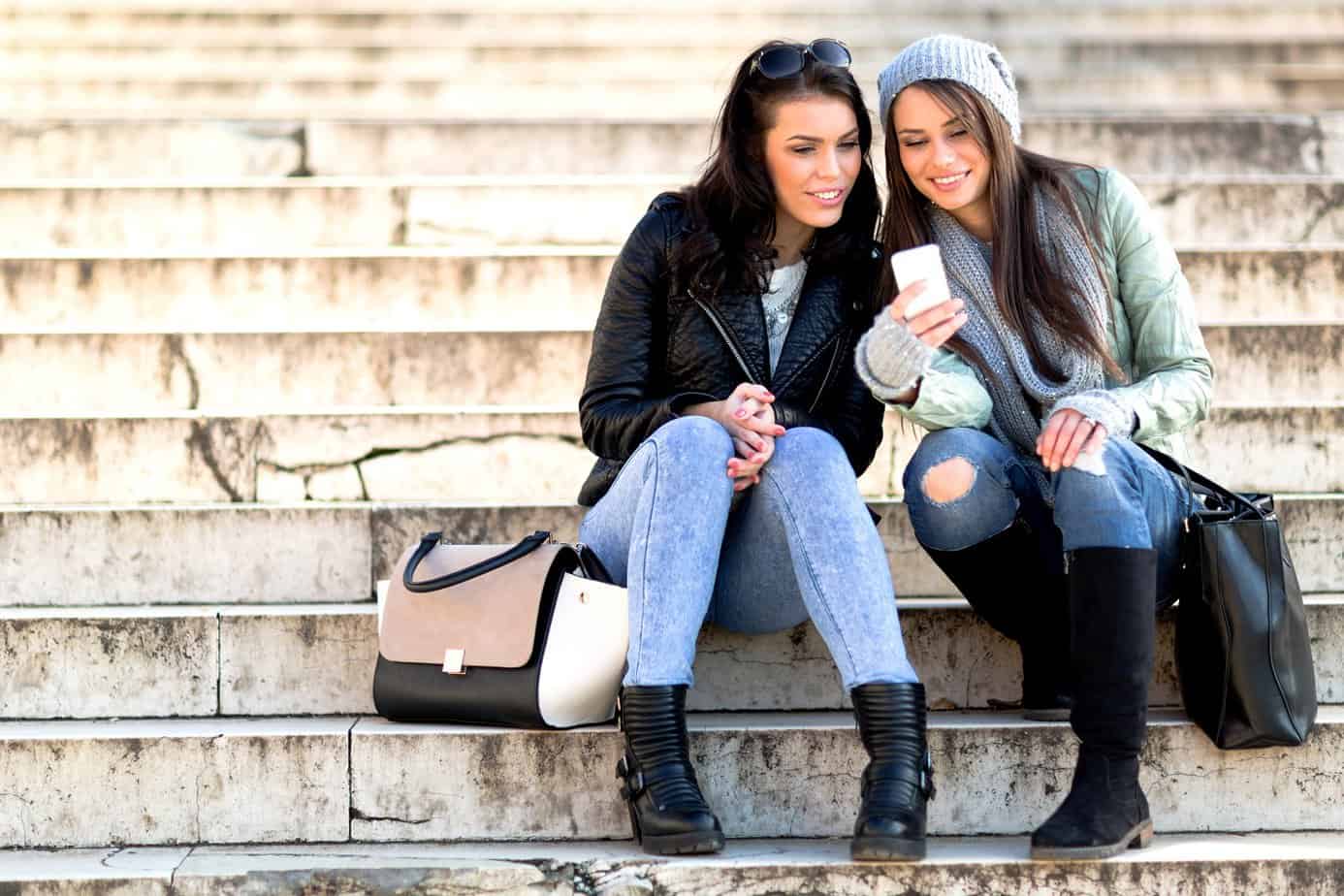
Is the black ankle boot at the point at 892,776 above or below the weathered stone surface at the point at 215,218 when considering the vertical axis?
below

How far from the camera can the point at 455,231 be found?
4.81 meters

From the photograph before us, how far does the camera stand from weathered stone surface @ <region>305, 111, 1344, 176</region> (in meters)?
5.24

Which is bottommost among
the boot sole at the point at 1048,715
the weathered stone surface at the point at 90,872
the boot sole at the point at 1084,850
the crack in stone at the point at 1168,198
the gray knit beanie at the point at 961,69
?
the weathered stone surface at the point at 90,872

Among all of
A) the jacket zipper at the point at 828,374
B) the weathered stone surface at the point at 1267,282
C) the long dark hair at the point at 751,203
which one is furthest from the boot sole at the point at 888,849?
the weathered stone surface at the point at 1267,282

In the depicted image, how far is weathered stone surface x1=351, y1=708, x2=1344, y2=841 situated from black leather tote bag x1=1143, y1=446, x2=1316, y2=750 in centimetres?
12

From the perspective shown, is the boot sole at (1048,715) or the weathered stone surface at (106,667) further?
the weathered stone surface at (106,667)

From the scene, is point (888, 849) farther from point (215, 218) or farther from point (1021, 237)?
point (215, 218)

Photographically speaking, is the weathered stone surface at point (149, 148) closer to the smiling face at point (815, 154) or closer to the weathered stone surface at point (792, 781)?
the smiling face at point (815, 154)

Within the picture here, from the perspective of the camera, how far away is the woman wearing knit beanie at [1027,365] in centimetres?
275

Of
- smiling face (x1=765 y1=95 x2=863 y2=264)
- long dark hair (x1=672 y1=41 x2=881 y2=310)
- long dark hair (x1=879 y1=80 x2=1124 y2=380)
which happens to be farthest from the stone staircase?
smiling face (x1=765 y1=95 x2=863 y2=264)

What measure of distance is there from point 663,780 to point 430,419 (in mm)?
1428

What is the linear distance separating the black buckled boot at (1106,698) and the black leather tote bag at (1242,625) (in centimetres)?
18

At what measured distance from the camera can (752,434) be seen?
A: 2814 mm

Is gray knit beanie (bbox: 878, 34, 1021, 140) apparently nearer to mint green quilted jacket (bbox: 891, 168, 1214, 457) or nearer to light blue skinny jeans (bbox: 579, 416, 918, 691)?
mint green quilted jacket (bbox: 891, 168, 1214, 457)
